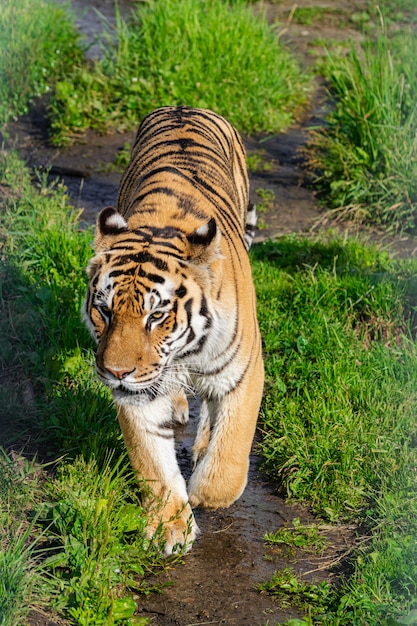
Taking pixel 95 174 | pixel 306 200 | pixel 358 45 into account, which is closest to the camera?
pixel 306 200

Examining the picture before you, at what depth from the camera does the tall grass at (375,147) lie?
21.0 feet

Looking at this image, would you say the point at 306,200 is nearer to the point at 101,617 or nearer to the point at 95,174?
the point at 95,174

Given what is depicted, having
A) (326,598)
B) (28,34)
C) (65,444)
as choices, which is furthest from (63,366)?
(28,34)

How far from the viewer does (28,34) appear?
332 inches

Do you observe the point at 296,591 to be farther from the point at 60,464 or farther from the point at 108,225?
the point at 108,225

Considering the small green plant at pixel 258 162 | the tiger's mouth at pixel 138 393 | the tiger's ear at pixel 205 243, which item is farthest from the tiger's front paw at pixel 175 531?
the small green plant at pixel 258 162

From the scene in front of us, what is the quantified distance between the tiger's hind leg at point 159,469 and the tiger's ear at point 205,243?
63cm

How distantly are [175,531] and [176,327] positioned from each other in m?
0.91

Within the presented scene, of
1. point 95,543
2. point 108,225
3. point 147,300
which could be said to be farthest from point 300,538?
point 108,225

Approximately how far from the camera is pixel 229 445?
3.79 m

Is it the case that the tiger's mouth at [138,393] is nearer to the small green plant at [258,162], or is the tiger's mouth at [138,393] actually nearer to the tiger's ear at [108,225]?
the tiger's ear at [108,225]

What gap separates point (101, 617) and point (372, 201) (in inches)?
164

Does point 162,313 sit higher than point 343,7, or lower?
higher

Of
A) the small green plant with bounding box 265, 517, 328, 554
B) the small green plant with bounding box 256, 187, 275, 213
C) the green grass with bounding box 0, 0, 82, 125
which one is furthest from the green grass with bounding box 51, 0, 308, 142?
the small green plant with bounding box 265, 517, 328, 554
